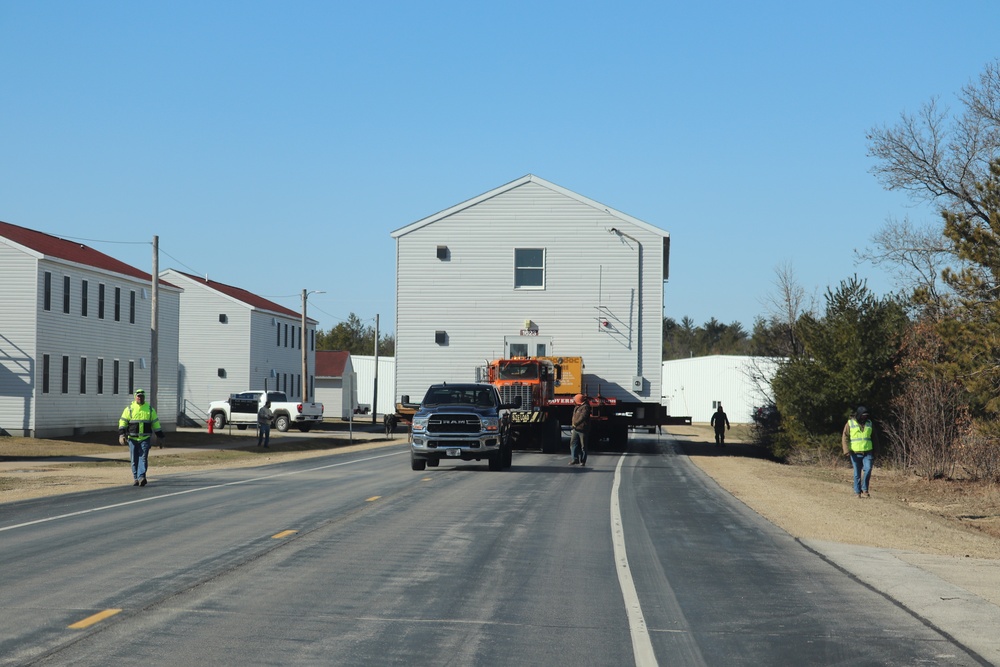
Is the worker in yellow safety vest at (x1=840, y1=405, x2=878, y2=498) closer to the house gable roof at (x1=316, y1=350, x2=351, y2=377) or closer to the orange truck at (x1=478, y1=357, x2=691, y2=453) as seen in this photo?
the orange truck at (x1=478, y1=357, x2=691, y2=453)

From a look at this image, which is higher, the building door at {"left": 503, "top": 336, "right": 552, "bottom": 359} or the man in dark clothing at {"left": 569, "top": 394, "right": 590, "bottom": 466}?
the building door at {"left": 503, "top": 336, "right": 552, "bottom": 359}

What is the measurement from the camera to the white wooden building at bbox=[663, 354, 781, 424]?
8219cm

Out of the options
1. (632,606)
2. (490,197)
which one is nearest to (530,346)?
(490,197)

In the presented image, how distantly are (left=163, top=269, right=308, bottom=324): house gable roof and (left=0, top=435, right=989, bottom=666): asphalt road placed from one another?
162ft

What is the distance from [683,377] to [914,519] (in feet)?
224

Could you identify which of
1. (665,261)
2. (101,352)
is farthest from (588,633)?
(101,352)

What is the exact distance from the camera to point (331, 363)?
9188cm

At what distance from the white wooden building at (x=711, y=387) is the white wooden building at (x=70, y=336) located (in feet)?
128

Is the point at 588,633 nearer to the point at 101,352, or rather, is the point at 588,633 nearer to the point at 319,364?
the point at 101,352

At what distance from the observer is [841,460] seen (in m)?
36.3

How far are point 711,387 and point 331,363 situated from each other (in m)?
29.1

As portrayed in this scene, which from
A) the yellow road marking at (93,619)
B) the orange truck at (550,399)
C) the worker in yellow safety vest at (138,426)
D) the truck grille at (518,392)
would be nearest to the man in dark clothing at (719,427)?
the orange truck at (550,399)

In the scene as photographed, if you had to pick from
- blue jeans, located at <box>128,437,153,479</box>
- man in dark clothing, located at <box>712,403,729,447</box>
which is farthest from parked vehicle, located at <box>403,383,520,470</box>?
man in dark clothing, located at <box>712,403,729,447</box>

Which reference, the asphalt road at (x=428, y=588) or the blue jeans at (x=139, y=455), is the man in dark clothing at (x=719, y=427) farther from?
the blue jeans at (x=139, y=455)
